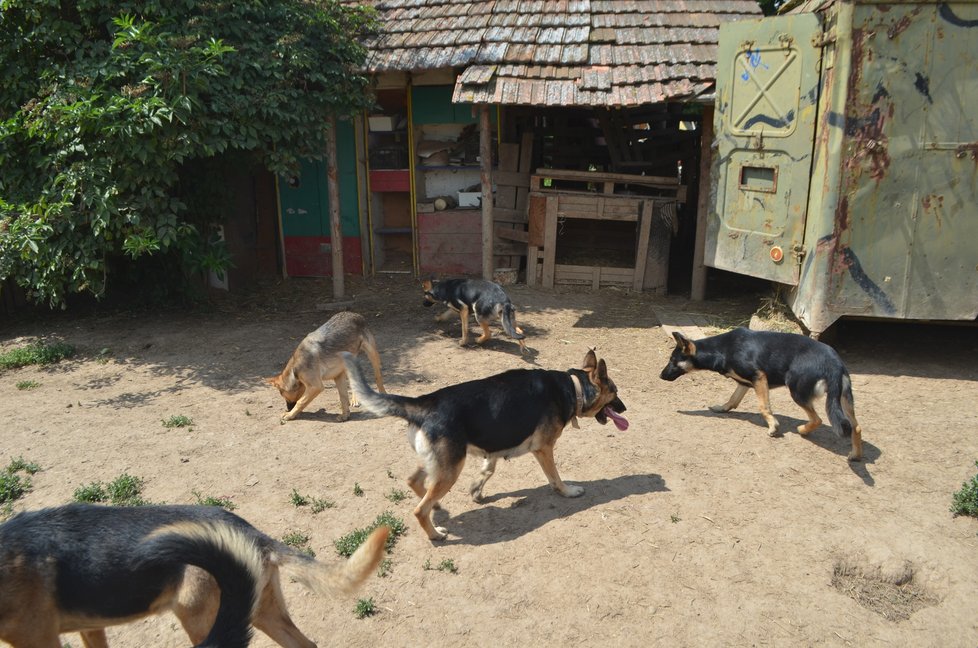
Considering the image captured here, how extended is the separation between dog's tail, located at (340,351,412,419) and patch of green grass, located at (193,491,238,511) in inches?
60.8

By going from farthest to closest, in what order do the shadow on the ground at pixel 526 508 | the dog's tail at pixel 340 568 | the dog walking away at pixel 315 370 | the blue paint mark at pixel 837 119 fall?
the blue paint mark at pixel 837 119 < the dog walking away at pixel 315 370 < the shadow on the ground at pixel 526 508 < the dog's tail at pixel 340 568

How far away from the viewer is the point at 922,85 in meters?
8.08

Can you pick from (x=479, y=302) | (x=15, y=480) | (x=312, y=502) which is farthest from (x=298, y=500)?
(x=479, y=302)

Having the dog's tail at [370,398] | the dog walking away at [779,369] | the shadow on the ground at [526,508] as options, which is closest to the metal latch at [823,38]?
the dog walking away at [779,369]

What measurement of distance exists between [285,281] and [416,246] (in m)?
2.55

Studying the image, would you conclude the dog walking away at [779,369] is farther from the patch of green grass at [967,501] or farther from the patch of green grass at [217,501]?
the patch of green grass at [217,501]

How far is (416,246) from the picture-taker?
1354cm

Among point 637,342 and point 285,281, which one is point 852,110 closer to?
point 637,342

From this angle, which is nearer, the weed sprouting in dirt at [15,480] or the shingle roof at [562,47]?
the weed sprouting in dirt at [15,480]

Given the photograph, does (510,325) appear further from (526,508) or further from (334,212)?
(334,212)

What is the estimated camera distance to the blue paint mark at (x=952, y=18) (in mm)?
7883

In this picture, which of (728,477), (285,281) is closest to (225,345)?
(285,281)

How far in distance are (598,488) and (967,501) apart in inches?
109

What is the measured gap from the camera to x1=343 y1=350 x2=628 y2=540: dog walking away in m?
5.28
